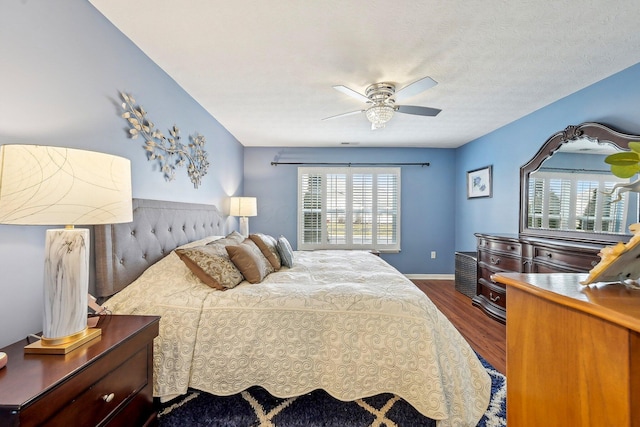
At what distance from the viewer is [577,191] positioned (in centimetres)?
260

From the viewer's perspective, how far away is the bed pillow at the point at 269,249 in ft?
7.92

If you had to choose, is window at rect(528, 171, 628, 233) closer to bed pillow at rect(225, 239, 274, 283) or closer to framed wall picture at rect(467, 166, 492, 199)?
framed wall picture at rect(467, 166, 492, 199)

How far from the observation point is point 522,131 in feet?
11.1

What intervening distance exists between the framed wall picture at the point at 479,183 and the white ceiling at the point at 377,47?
1.19 m


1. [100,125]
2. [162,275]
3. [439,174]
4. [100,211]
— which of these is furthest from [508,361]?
[439,174]

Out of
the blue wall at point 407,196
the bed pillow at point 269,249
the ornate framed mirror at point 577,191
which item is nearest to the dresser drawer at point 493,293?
the ornate framed mirror at point 577,191

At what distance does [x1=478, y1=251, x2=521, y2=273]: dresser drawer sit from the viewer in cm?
300

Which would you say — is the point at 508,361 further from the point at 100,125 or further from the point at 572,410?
the point at 100,125

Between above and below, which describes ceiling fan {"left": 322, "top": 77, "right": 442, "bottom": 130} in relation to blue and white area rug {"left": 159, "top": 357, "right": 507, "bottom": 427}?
above

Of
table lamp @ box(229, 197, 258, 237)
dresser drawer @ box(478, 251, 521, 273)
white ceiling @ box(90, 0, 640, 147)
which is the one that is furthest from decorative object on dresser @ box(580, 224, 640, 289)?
table lamp @ box(229, 197, 258, 237)

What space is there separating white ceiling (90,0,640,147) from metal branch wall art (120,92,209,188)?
1.48 ft

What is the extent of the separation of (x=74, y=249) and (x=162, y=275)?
0.83m

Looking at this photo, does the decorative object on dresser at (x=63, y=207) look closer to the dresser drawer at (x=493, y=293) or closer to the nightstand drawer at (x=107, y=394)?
the nightstand drawer at (x=107, y=394)

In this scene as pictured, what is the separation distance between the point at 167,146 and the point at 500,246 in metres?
3.71
